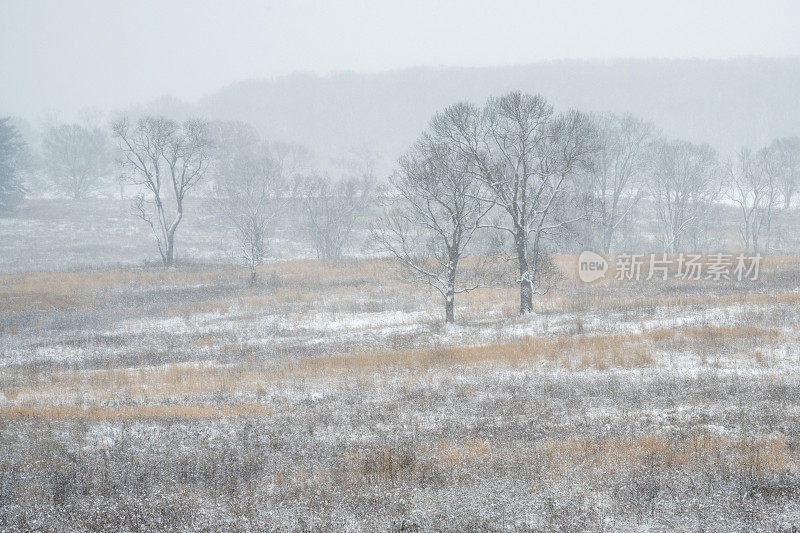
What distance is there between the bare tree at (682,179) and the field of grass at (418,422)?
29.3 metres

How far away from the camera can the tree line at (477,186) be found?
943 inches

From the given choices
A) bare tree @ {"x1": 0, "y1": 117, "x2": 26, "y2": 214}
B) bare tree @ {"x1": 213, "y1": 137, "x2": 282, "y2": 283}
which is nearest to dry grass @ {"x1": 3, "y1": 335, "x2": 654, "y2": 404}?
bare tree @ {"x1": 213, "y1": 137, "x2": 282, "y2": 283}

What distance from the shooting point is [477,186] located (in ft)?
88.3

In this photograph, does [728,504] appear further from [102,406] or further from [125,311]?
[125,311]

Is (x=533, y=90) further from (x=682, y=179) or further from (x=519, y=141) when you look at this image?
(x=519, y=141)

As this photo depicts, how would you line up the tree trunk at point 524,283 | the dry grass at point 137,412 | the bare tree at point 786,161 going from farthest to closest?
Answer: the bare tree at point 786,161 < the tree trunk at point 524,283 < the dry grass at point 137,412

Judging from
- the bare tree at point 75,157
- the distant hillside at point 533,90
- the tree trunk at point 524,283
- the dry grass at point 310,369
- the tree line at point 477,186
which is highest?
the distant hillside at point 533,90

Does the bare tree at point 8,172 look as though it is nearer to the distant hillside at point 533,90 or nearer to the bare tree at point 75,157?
the bare tree at point 75,157

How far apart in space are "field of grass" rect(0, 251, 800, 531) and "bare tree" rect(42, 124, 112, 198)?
6623 centimetres

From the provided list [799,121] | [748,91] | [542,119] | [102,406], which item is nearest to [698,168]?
[542,119]

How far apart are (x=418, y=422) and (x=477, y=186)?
58.2 ft

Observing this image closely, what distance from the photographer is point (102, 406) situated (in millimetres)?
13266

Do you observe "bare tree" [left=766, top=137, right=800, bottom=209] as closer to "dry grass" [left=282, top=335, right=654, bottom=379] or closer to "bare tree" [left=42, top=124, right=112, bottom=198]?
"dry grass" [left=282, top=335, right=654, bottom=379]

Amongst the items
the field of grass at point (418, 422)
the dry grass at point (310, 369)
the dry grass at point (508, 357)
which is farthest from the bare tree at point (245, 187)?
the dry grass at point (508, 357)
